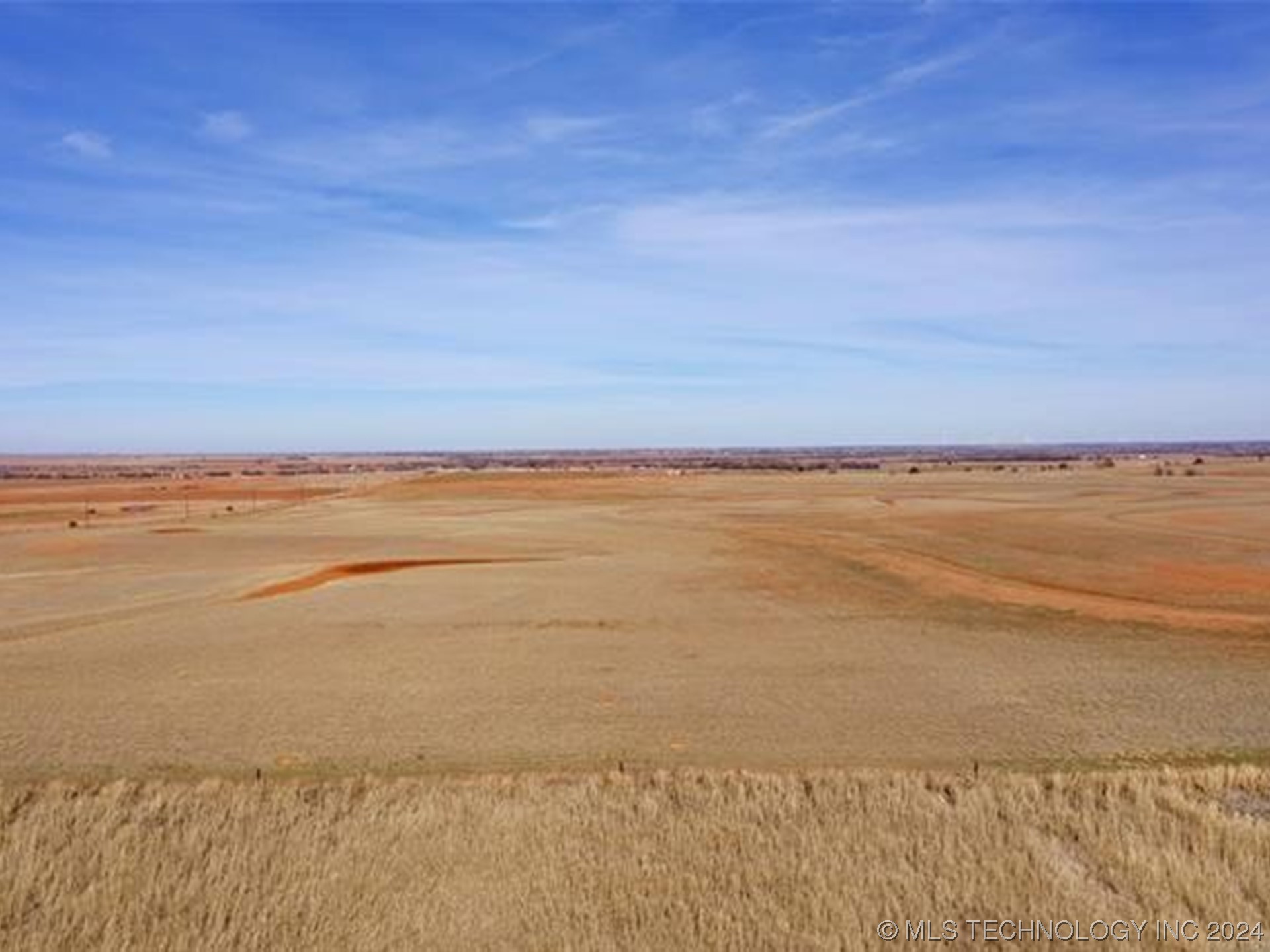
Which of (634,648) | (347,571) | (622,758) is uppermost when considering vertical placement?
(347,571)

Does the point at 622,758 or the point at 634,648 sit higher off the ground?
the point at 634,648

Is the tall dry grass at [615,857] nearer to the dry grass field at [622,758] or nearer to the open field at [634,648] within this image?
the dry grass field at [622,758]

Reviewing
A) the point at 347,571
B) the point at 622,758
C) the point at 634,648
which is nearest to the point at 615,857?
the point at 622,758

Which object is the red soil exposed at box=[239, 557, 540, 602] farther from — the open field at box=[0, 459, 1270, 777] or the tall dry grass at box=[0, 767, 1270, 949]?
the tall dry grass at box=[0, 767, 1270, 949]

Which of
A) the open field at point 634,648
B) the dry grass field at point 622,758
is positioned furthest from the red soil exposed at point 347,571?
the dry grass field at point 622,758

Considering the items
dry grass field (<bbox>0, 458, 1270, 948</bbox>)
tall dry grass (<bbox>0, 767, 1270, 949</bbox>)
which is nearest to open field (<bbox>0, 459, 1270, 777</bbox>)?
dry grass field (<bbox>0, 458, 1270, 948</bbox>)

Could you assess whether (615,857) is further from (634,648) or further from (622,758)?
(634,648)
